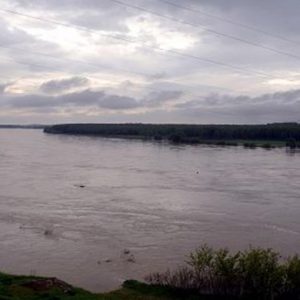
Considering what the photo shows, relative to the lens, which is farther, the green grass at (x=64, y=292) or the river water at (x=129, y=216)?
the river water at (x=129, y=216)

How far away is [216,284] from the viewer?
12.1 m

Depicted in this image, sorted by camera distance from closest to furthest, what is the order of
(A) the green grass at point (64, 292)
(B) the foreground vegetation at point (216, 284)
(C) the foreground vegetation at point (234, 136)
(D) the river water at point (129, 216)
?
(A) the green grass at point (64, 292), (B) the foreground vegetation at point (216, 284), (D) the river water at point (129, 216), (C) the foreground vegetation at point (234, 136)

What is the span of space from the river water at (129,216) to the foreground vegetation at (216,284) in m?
1.87

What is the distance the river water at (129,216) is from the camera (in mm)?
16094

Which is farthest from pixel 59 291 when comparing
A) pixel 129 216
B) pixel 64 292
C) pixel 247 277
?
pixel 129 216

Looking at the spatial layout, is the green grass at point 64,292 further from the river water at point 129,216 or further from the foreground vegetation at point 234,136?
the foreground vegetation at point 234,136

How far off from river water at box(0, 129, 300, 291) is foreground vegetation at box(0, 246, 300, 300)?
1.87m

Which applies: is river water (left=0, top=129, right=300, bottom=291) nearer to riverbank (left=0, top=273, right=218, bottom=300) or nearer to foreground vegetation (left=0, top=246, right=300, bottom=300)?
riverbank (left=0, top=273, right=218, bottom=300)

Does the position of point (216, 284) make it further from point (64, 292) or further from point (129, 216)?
point (129, 216)

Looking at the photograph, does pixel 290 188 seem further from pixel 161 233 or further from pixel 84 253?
pixel 84 253

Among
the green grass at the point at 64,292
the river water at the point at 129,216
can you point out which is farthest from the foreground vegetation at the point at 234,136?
the green grass at the point at 64,292

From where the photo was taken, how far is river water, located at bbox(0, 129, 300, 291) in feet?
52.8

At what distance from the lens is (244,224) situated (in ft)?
72.0

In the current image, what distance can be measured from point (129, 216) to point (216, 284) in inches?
438
